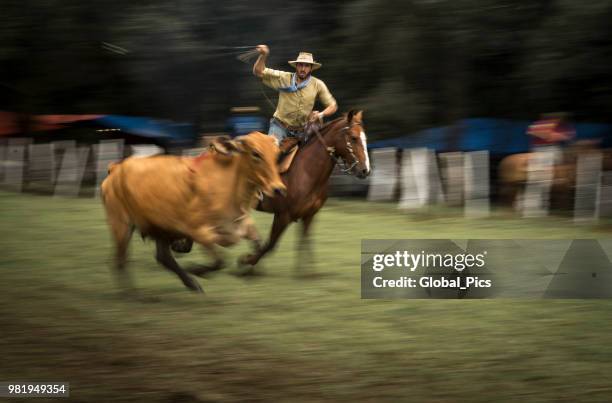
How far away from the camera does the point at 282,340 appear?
811 cm

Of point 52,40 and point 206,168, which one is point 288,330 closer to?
point 206,168

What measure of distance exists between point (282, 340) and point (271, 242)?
9.90ft

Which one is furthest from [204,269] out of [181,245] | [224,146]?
[224,146]

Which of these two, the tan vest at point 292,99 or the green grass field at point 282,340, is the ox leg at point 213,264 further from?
the tan vest at point 292,99

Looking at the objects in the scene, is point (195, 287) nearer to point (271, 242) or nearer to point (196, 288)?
point (196, 288)

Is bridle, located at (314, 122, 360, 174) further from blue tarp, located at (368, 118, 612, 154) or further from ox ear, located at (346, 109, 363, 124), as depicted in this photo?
blue tarp, located at (368, 118, 612, 154)

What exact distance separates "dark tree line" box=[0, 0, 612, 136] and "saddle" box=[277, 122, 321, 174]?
7.26m

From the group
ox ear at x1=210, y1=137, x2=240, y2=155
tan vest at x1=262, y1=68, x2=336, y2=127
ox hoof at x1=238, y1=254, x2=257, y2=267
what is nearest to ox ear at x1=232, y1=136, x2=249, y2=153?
ox ear at x1=210, y1=137, x2=240, y2=155

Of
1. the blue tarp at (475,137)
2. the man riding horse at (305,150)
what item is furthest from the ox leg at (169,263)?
the blue tarp at (475,137)

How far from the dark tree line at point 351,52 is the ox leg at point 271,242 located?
26.7 feet

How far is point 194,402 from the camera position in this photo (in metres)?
6.64

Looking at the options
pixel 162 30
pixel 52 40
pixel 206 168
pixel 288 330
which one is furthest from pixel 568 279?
pixel 52 40

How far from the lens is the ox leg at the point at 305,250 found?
11352 millimetres

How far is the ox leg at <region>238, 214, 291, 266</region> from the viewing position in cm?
1072
